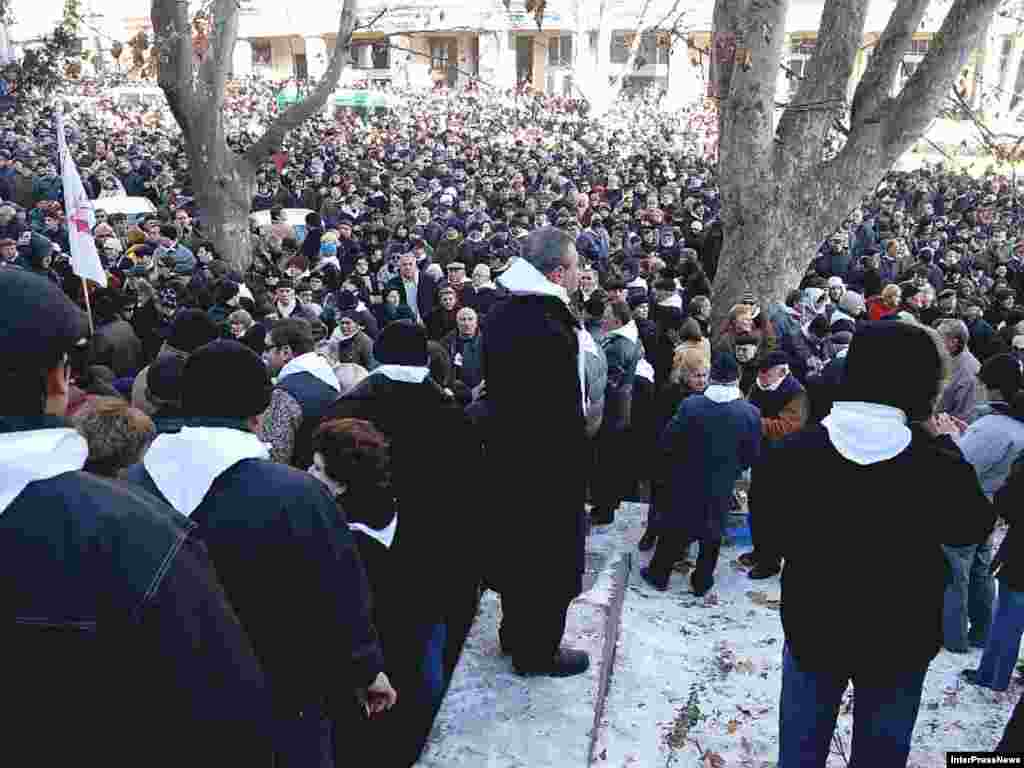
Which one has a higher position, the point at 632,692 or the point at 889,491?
the point at 889,491

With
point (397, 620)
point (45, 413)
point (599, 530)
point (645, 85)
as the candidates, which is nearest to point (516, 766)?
point (397, 620)

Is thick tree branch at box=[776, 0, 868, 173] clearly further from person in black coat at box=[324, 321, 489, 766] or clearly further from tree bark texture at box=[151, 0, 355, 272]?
tree bark texture at box=[151, 0, 355, 272]

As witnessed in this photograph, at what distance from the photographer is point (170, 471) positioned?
213 centimetres

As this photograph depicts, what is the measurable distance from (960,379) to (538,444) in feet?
13.6

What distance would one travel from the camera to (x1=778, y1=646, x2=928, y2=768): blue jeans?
2410mm

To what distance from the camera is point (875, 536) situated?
2295mm

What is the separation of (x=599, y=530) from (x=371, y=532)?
2.98m

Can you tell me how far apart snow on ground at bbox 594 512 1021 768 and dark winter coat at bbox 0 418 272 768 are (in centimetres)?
218

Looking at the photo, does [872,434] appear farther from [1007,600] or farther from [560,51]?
[560,51]

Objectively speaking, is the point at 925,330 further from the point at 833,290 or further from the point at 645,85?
the point at 645,85

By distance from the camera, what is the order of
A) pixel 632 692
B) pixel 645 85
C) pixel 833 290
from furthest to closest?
pixel 645 85 → pixel 833 290 → pixel 632 692

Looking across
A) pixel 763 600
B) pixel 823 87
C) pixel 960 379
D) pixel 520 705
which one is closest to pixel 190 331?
pixel 520 705

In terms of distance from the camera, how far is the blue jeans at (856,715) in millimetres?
2410

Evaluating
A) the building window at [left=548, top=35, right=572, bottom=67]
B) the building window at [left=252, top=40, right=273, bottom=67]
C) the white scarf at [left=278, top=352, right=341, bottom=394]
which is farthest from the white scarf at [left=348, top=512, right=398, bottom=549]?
the building window at [left=252, top=40, right=273, bottom=67]
